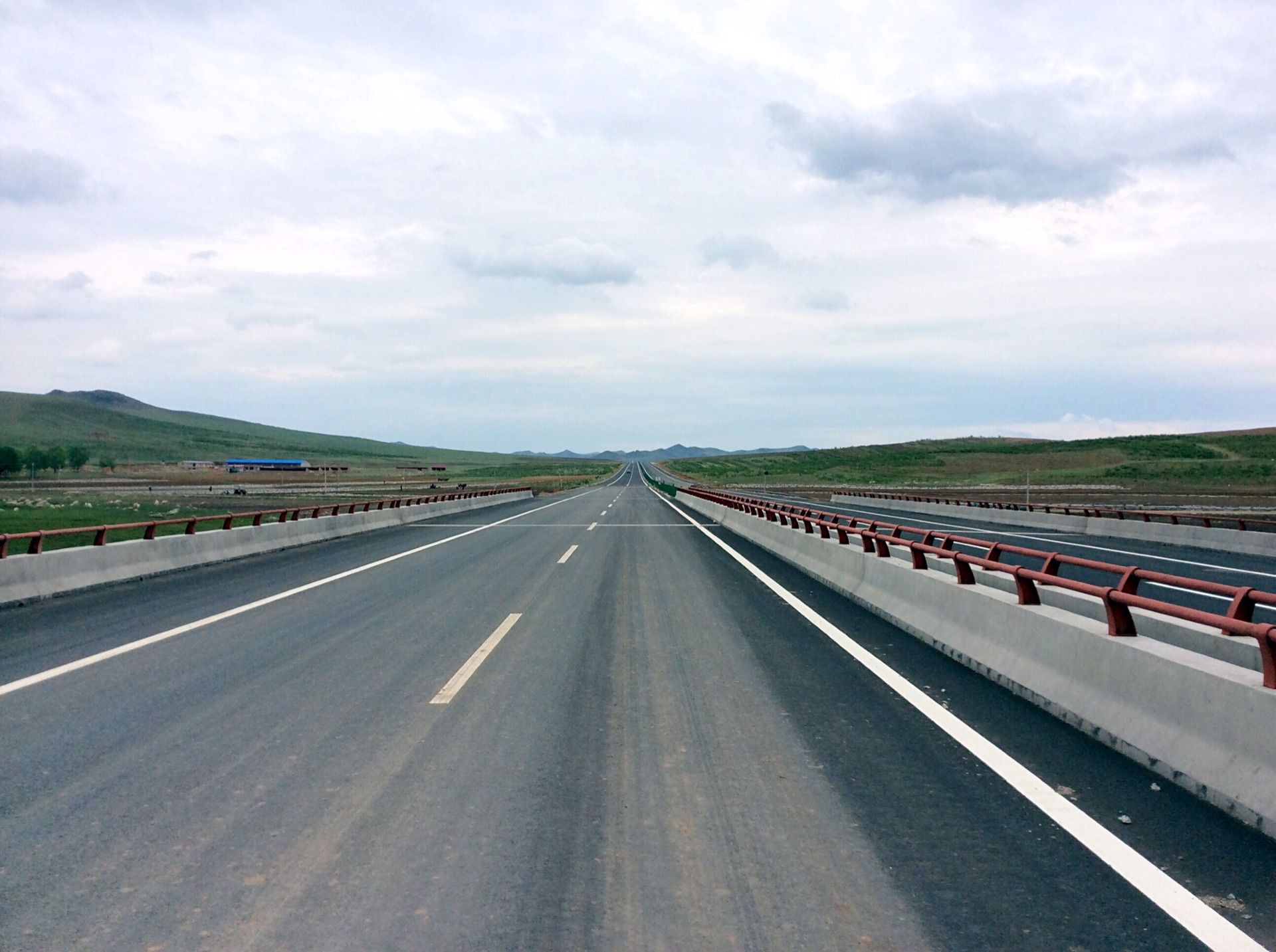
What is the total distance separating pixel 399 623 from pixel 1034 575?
23.2 feet

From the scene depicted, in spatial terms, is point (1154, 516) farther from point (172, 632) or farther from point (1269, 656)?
point (172, 632)

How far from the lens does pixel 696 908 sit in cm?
405

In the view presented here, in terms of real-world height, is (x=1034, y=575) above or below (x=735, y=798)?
above

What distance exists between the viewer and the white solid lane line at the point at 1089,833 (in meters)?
3.86

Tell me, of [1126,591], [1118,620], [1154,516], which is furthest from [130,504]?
[1118,620]

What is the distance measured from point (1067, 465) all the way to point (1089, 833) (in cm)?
13292

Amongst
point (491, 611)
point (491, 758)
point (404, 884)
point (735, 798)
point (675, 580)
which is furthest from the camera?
point (675, 580)

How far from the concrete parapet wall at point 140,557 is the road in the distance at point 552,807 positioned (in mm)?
4281

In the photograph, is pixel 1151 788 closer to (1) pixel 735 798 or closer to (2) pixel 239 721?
(1) pixel 735 798

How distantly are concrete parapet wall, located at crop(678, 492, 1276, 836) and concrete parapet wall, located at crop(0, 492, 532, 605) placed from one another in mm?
12306

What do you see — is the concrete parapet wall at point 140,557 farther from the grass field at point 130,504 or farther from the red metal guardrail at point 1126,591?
the red metal guardrail at point 1126,591

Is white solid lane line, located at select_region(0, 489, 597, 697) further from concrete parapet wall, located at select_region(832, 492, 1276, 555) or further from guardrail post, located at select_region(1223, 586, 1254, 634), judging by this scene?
concrete parapet wall, located at select_region(832, 492, 1276, 555)

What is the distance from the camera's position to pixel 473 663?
9078 mm

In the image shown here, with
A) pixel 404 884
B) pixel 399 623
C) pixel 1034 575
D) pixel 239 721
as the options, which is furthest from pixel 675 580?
pixel 404 884
